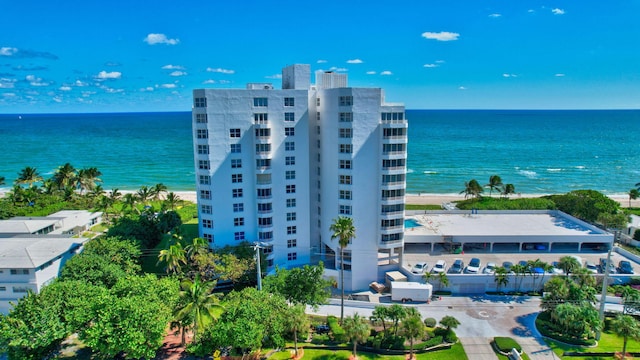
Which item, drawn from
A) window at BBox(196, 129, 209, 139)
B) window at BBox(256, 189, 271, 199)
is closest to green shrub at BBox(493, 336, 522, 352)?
window at BBox(256, 189, 271, 199)

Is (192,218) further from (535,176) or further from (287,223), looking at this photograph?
(535,176)

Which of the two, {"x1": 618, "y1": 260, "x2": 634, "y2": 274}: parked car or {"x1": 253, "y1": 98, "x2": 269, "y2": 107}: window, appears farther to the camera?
{"x1": 618, "y1": 260, "x2": 634, "y2": 274}: parked car

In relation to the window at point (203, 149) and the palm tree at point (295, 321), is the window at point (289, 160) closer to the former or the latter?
the window at point (203, 149)

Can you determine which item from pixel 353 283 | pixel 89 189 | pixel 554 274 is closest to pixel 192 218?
pixel 89 189

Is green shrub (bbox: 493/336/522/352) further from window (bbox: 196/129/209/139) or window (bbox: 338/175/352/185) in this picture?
window (bbox: 196/129/209/139)

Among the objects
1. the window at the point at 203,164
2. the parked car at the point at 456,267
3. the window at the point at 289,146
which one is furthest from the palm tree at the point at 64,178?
the parked car at the point at 456,267

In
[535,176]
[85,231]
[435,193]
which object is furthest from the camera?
[535,176]

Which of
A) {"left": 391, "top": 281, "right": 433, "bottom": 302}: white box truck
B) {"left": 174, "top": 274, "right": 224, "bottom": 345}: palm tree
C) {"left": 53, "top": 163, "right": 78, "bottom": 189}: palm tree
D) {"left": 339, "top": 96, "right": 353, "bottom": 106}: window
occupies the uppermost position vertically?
{"left": 339, "top": 96, "right": 353, "bottom": 106}: window
